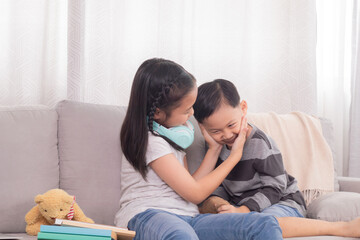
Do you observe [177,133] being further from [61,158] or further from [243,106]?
[61,158]

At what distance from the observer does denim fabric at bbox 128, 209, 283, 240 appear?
1239 millimetres

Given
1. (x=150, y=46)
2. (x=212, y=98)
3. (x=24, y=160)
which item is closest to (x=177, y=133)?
(x=212, y=98)

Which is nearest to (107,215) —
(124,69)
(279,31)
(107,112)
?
(107,112)

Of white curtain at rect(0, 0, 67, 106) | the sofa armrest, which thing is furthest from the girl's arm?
white curtain at rect(0, 0, 67, 106)

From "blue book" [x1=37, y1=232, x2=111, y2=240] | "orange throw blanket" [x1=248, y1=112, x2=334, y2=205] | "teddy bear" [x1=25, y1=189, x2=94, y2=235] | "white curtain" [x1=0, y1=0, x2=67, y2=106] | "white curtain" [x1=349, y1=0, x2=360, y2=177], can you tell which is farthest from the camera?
"white curtain" [x1=349, y1=0, x2=360, y2=177]

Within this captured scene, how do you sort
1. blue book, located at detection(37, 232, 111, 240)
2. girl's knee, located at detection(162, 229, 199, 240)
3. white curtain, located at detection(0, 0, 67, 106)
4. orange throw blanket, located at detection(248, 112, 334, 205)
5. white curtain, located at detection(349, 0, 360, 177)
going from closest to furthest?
blue book, located at detection(37, 232, 111, 240) < girl's knee, located at detection(162, 229, 199, 240) < orange throw blanket, located at detection(248, 112, 334, 205) < white curtain, located at detection(0, 0, 67, 106) < white curtain, located at detection(349, 0, 360, 177)

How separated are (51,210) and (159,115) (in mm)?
479

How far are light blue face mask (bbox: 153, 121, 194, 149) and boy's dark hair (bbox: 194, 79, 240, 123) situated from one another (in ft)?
0.30

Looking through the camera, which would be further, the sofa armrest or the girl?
the sofa armrest

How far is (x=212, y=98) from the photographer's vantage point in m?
1.64

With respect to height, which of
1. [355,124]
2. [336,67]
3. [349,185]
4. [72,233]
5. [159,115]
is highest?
[336,67]

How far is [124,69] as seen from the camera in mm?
2291

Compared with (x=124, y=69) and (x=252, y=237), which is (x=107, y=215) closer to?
(x=252, y=237)

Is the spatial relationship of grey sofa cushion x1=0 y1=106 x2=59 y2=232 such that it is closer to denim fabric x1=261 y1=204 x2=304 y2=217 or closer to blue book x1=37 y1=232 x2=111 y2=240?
blue book x1=37 y1=232 x2=111 y2=240
